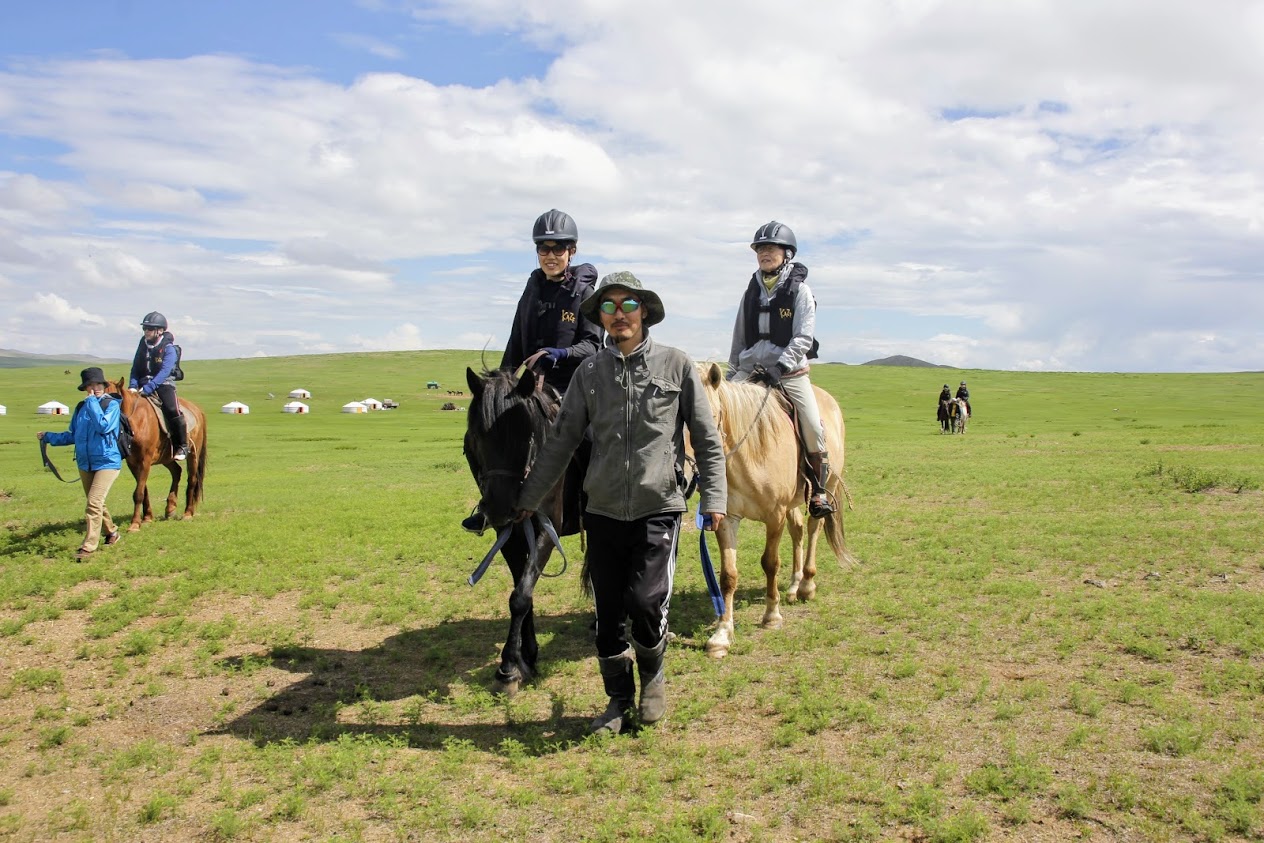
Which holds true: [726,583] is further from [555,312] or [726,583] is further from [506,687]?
[555,312]

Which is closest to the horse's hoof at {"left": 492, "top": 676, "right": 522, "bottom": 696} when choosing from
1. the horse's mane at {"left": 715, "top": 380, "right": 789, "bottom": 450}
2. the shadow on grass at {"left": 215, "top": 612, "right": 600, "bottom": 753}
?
the shadow on grass at {"left": 215, "top": 612, "right": 600, "bottom": 753}

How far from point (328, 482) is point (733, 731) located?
16336 millimetres

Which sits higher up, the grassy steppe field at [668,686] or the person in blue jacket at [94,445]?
the person in blue jacket at [94,445]

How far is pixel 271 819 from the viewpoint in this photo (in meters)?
4.28

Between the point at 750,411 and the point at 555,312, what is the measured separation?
195cm

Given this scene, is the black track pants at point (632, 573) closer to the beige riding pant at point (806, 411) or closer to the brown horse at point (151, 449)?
the beige riding pant at point (806, 411)

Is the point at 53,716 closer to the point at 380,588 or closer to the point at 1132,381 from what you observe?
the point at 380,588

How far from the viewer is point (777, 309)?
7.99m

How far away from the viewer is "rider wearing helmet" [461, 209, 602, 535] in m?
6.52

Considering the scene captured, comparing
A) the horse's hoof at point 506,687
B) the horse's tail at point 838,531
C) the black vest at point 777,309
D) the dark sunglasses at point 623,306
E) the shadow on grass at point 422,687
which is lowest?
the shadow on grass at point 422,687

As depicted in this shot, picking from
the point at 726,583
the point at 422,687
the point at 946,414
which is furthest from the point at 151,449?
the point at 946,414

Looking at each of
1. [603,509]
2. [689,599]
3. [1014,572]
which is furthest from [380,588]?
[1014,572]

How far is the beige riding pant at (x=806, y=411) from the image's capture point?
7832 mm

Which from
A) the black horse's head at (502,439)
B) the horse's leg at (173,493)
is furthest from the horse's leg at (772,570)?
the horse's leg at (173,493)
